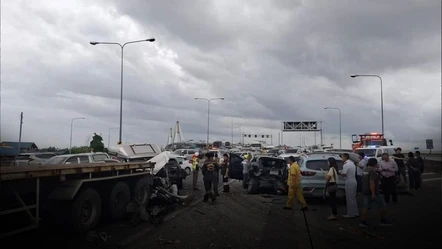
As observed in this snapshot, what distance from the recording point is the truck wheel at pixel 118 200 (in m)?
9.66

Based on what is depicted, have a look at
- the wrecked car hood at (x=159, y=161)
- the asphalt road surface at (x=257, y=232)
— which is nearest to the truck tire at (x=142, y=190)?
the asphalt road surface at (x=257, y=232)

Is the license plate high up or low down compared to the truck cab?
down

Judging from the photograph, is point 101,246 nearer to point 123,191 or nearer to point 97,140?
point 123,191

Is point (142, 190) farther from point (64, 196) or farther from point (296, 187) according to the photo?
point (296, 187)

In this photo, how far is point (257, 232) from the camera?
8422 millimetres

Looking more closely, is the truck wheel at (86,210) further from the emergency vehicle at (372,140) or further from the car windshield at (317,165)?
the emergency vehicle at (372,140)

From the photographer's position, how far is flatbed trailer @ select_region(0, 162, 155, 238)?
682 cm

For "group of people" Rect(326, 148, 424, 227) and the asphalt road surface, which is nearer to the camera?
the asphalt road surface

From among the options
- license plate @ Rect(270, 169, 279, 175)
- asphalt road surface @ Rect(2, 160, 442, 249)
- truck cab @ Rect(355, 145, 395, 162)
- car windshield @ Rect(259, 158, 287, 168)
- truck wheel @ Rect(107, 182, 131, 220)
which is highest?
truck cab @ Rect(355, 145, 395, 162)

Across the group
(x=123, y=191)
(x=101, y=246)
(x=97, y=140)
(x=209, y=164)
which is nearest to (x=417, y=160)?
Answer: (x=209, y=164)

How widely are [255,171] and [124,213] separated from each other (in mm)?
7037

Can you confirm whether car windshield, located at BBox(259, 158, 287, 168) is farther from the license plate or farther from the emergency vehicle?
the emergency vehicle

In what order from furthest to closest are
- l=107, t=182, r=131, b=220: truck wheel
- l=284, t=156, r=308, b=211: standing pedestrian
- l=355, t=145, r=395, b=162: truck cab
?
l=355, t=145, r=395, b=162: truck cab < l=284, t=156, r=308, b=211: standing pedestrian < l=107, t=182, r=131, b=220: truck wheel

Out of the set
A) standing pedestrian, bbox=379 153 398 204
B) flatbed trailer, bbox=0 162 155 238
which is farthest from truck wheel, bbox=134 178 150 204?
standing pedestrian, bbox=379 153 398 204
